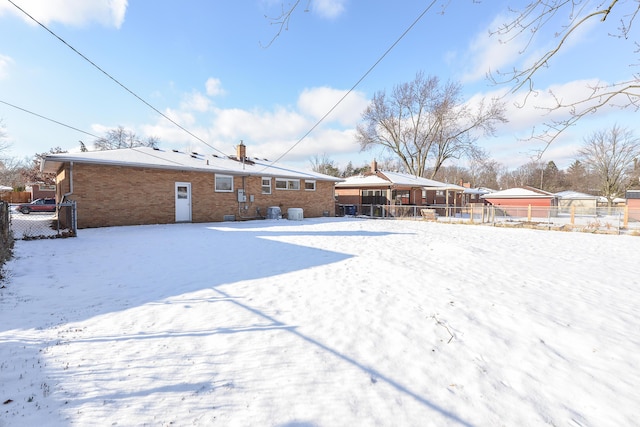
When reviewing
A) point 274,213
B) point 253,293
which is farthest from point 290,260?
point 274,213

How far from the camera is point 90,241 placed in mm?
9188

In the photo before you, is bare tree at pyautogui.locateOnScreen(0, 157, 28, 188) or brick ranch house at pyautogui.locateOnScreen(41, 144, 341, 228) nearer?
brick ranch house at pyautogui.locateOnScreen(41, 144, 341, 228)

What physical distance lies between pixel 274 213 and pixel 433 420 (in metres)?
16.1

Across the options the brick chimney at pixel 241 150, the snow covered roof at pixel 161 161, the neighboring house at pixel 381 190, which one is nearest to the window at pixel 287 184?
the snow covered roof at pixel 161 161

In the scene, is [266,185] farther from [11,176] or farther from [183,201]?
[11,176]

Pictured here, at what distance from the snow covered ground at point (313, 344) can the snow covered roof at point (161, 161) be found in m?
6.72

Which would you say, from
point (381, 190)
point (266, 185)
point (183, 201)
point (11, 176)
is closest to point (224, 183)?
point (183, 201)

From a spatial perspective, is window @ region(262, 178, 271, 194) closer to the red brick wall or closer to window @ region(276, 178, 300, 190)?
the red brick wall

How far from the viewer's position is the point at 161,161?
1424 cm

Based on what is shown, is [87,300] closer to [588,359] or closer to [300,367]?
[300,367]

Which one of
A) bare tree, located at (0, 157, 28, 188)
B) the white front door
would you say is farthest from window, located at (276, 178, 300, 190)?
bare tree, located at (0, 157, 28, 188)

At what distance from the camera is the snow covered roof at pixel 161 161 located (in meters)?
11.8

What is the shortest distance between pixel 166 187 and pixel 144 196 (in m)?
1.08

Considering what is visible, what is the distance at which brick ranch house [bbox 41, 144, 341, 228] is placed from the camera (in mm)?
11914
